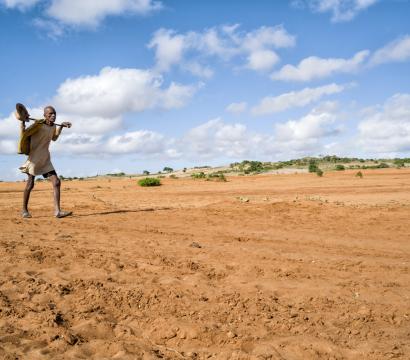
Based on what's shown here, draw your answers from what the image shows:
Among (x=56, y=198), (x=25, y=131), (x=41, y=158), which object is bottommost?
(x=56, y=198)

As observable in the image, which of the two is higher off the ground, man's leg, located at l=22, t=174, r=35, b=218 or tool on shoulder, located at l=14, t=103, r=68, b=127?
tool on shoulder, located at l=14, t=103, r=68, b=127

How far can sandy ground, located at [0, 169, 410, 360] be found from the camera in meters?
3.13

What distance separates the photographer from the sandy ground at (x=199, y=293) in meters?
3.13

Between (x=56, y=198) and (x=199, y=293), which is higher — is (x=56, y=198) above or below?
above

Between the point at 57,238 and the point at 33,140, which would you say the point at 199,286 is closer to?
the point at 57,238

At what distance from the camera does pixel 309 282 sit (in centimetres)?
461

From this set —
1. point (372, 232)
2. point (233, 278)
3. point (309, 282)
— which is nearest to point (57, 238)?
point (233, 278)

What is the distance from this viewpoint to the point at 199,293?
413 cm

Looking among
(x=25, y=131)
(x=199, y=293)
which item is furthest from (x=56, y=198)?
(x=199, y=293)

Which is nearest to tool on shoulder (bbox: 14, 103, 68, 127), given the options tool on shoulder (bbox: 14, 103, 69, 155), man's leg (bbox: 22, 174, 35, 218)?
tool on shoulder (bbox: 14, 103, 69, 155)

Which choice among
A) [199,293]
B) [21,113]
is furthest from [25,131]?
[199,293]

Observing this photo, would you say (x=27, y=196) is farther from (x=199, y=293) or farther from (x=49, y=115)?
(x=199, y=293)

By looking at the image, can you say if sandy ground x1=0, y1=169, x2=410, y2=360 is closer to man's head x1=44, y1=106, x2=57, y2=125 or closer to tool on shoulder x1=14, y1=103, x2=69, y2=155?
tool on shoulder x1=14, y1=103, x2=69, y2=155

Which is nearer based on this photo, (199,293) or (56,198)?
(199,293)
